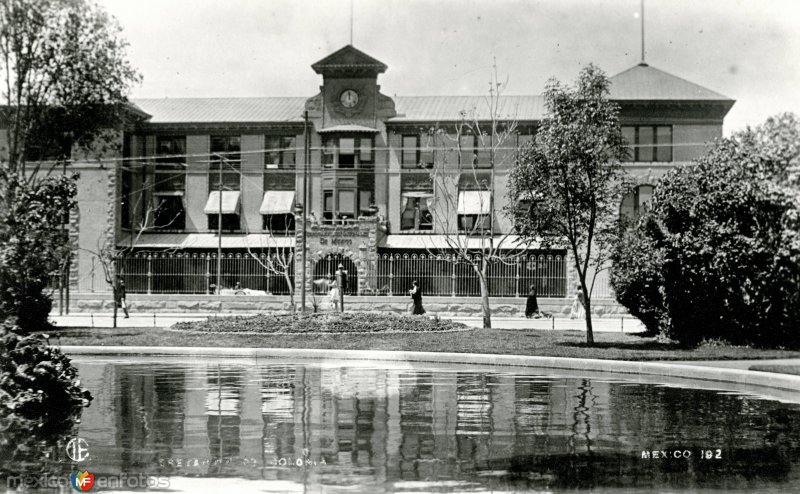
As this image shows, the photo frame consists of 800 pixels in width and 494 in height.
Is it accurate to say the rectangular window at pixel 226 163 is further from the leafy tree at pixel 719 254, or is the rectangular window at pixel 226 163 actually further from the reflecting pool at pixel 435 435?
the reflecting pool at pixel 435 435

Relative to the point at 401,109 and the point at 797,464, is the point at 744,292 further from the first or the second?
the point at 401,109

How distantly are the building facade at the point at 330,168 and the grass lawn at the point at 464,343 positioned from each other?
21948 millimetres

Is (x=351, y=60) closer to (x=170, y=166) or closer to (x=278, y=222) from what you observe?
(x=278, y=222)

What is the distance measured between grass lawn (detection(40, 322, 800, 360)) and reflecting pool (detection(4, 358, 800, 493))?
397 centimetres

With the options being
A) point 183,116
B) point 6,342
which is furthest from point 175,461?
point 183,116

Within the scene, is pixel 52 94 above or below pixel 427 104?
below

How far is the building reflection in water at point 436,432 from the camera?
24.8 ft

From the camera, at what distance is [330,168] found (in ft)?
163

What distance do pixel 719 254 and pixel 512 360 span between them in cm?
685

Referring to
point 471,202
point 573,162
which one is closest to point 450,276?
point 471,202
